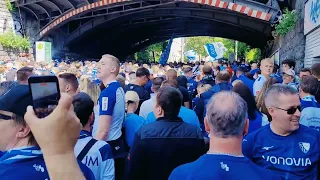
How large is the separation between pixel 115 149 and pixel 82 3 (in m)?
22.8

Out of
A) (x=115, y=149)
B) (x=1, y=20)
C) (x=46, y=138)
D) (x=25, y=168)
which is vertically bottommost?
(x=115, y=149)

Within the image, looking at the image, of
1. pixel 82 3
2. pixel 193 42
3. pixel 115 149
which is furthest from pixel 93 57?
pixel 193 42

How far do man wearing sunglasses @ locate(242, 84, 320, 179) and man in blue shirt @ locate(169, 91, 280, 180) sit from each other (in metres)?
0.81

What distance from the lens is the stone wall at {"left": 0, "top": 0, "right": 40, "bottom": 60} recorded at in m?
22.7

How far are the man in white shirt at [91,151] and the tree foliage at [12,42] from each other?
20306 millimetres

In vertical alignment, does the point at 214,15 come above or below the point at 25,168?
above

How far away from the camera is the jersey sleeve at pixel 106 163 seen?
3086 mm

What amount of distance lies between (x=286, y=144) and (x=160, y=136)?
1.06 metres

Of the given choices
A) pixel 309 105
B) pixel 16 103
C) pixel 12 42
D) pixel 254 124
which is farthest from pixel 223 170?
pixel 12 42

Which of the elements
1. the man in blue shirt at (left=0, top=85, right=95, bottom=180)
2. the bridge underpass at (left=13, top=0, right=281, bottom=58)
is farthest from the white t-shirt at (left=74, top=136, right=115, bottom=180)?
the bridge underpass at (left=13, top=0, right=281, bottom=58)

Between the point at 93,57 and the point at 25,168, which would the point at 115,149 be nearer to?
the point at 25,168

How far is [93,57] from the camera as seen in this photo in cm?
3466

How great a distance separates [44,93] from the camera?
163cm

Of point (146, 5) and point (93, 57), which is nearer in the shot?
point (146, 5)
